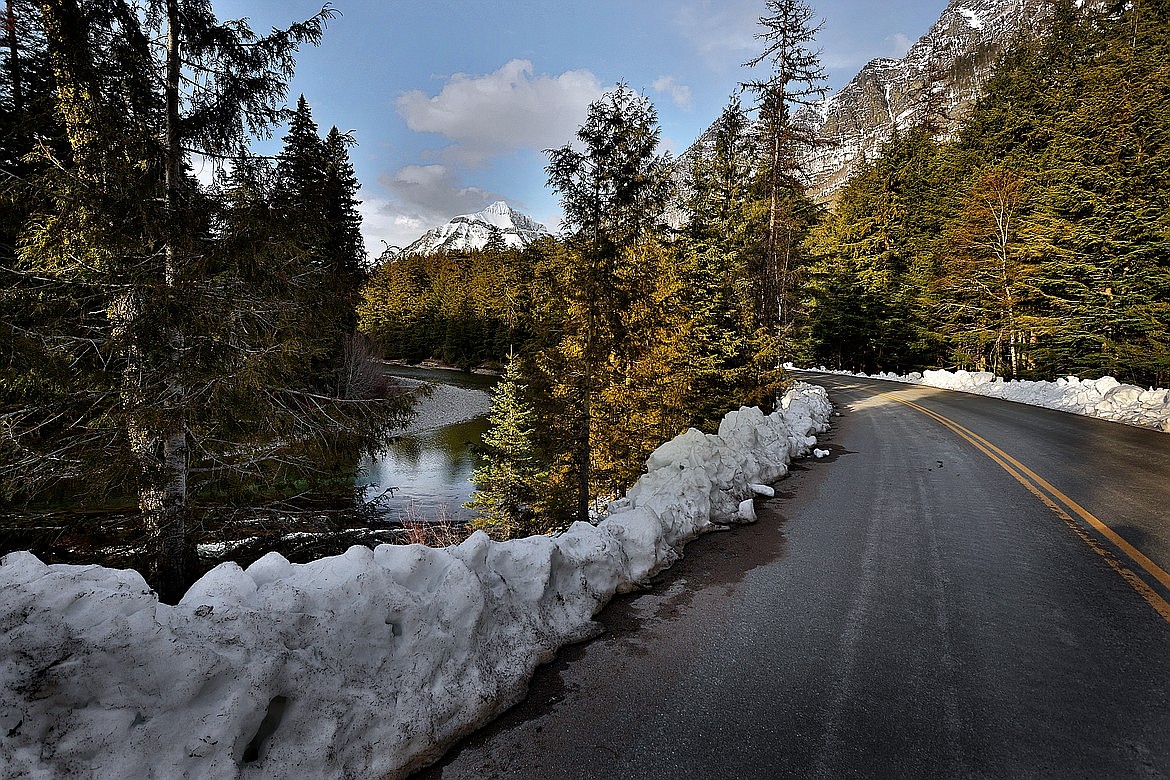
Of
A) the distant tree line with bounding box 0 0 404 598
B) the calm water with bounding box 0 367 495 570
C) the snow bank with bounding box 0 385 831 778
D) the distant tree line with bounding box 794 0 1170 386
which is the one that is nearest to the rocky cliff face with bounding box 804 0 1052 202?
the distant tree line with bounding box 794 0 1170 386

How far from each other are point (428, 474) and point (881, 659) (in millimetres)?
19543

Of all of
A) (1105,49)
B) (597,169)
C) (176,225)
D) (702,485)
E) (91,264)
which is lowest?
(702,485)

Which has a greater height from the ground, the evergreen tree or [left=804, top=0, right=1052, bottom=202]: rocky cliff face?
[left=804, top=0, right=1052, bottom=202]: rocky cliff face

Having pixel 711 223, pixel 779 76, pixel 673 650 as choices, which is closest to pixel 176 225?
pixel 673 650

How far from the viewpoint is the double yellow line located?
3826 mm

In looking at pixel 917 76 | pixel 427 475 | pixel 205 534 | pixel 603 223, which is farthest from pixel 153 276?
pixel 917 76

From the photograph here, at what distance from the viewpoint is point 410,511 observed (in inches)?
621

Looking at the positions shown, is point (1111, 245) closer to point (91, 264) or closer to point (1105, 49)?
point (1105, 49)

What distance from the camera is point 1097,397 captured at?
1378 centimetres

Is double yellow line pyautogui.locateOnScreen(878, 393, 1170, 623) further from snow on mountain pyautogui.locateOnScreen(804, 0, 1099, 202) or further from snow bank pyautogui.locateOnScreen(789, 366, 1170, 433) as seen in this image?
snow on mountain pyautogui.locateOnScreen(804, 0, 1099, 202)

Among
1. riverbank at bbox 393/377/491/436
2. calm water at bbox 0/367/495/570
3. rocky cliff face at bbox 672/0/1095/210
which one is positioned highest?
rocky cliff face at bbox 672/0/1095/210

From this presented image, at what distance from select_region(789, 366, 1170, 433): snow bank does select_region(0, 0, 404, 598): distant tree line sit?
648 inches

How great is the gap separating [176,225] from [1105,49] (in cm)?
3565

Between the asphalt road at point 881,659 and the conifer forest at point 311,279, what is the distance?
4470 mm
